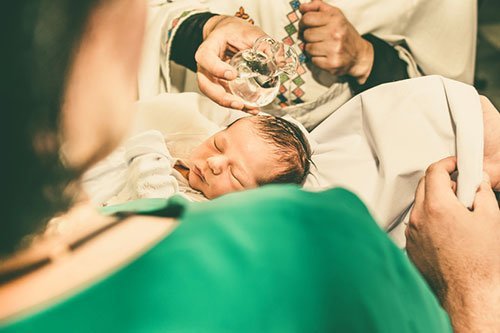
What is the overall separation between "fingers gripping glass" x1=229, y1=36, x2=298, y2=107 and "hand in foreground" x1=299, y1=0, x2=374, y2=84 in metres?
0.09

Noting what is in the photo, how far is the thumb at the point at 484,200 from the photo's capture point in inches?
37.7

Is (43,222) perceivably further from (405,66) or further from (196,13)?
(405,66)

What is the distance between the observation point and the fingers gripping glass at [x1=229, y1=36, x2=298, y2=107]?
1.22 metres

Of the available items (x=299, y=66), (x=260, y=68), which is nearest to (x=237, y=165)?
(x=260, y=68)

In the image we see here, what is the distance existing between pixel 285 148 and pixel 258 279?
29.0 inches

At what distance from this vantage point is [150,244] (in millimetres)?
442

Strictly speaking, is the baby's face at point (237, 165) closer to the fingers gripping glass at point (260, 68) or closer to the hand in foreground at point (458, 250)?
the fingers gripping glass at point (260, 68)

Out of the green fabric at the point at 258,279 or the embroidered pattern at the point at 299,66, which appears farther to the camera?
the embroidered pattern at the point at 299,66

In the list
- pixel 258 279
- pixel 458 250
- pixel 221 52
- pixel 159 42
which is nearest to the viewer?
pixel 258 279

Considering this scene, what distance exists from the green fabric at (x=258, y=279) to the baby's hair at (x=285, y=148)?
2.01 ft

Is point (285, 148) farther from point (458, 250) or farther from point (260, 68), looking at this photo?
point (458, 250)

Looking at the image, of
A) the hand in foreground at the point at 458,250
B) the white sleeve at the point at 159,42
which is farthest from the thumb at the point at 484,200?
the white sleeve at the point at 159,42

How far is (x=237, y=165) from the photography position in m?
1.18

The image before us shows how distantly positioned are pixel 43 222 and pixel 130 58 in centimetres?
16
